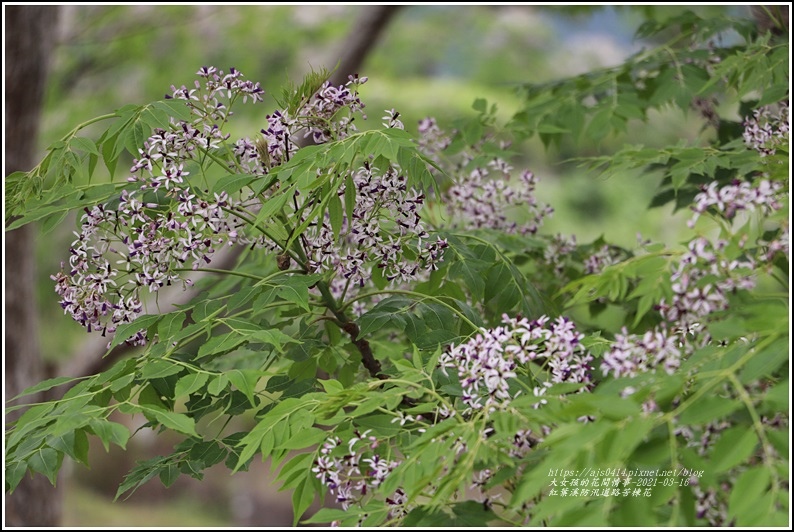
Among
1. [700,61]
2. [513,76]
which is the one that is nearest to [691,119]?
[513,76]

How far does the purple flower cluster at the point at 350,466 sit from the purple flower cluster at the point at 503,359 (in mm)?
121

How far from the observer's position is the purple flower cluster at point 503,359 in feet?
3.02

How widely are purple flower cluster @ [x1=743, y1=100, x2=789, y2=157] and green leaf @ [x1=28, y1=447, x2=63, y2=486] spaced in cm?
103

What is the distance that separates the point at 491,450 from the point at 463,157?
1.15 metres

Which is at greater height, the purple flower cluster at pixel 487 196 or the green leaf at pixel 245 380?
the purple flower cluster at pixel 487 196

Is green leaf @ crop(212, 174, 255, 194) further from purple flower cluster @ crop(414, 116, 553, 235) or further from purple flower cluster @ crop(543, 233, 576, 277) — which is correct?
purple flower cluster @ crop(543, 233, 576, 277)

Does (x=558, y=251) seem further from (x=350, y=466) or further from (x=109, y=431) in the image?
(x=109, y=431)

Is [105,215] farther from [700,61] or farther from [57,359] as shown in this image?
[57,359]

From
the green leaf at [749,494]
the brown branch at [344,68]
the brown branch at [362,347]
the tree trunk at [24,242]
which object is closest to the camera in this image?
the green leaf at [749,494]

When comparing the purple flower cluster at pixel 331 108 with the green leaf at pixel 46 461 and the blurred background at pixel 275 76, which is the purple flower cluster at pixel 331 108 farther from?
the blurred background at pixel 275 76

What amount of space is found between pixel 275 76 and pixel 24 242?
350 cm

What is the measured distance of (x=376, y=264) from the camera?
128 centimetres

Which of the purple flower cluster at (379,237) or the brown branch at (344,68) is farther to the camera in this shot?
the brown branch at (344,68)

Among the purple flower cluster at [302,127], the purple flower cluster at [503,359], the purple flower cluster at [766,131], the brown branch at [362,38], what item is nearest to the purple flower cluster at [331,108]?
the purple flower cluster at [302,127]
